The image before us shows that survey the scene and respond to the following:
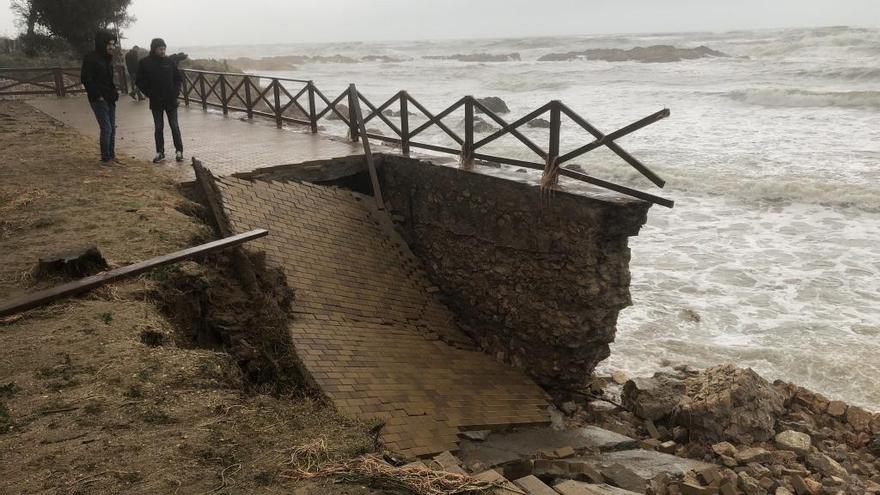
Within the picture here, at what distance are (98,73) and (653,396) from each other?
7.87m

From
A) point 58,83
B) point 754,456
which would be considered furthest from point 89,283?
point 58,83

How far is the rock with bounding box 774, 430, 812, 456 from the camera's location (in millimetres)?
5654

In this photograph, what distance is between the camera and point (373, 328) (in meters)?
6.57

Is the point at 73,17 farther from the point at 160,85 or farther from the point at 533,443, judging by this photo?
the point at 533,443

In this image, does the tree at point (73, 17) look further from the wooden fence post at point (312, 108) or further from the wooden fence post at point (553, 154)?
the wooden fence post at point (553, 154)

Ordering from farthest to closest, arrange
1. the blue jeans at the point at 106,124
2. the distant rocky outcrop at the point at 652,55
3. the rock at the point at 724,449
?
the distant rocky outcrop at the point at 652,55
the blue jeans at the point at 106,124
the rock at the point at 724,449

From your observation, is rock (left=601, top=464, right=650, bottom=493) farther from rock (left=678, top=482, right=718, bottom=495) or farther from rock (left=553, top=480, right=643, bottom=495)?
rock (left=553, top=480, right=643, bottom=495)

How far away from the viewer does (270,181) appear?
25.7 feet

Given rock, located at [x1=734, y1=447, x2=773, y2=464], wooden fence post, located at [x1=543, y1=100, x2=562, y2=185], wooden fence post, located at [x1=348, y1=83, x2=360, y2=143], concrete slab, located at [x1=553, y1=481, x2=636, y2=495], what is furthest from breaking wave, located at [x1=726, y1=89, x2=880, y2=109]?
concrete slab, located at [x1=553, y1=481, x2=636, y2=495]

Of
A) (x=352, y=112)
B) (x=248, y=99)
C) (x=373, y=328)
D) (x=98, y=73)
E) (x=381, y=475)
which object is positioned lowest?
(x=373, y=328)

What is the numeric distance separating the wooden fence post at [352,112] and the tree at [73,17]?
17.4 metres

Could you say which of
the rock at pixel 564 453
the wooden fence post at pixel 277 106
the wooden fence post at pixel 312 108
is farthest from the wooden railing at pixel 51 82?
the rock at pixel 564 453

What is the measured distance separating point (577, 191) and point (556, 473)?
3204 mm

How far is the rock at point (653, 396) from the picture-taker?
6.36 m
